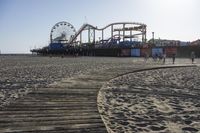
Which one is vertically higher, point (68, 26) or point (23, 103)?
point (68, 26)

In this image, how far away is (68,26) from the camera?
102m

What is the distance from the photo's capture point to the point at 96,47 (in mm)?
97750

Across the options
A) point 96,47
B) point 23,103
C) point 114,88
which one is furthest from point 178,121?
point 96,47

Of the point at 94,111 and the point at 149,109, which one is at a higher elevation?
the point at 94,111

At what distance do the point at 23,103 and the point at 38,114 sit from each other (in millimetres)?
1281

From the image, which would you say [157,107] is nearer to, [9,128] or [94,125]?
[94,125]

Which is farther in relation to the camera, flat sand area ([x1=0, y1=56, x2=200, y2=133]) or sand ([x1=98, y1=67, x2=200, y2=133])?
sand ([x1=98, y1=67, x2=200, y2=133])

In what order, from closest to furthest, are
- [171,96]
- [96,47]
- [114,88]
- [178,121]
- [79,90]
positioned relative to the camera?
[178,121], [79,90], [171,96], [114,88], [96,47]

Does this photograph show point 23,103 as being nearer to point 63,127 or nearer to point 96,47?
point 63,127

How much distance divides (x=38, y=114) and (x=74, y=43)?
9792 cm

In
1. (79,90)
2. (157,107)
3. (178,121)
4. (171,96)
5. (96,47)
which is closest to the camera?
(178,121)

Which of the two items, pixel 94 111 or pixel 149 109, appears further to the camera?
pixel 149 109

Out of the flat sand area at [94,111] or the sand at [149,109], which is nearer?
the flat sand area at [94,111]

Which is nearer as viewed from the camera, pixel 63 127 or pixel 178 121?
pixel 63 127
